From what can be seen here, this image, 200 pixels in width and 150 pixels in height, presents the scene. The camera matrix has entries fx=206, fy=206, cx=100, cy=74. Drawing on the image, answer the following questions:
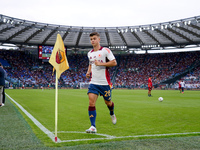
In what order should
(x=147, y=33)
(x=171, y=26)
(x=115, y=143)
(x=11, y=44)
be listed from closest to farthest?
1. (x=115, y=143)
2. (x=171, y=26)
3. (x=147, y=33)
4. (x=11, y=44)

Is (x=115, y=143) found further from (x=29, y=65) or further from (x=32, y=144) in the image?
(x=29, y=65)

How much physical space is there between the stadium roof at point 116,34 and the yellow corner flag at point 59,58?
38.4 metres

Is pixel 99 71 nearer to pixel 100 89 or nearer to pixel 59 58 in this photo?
pixel 100 89

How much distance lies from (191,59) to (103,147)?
52060mm

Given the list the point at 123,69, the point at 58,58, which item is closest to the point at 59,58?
the point at 58,58

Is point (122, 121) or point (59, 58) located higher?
point (59, 58)

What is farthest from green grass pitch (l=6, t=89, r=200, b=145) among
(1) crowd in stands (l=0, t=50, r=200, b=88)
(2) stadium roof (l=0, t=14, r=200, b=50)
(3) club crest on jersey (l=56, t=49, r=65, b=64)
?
(1) crowd in stands (l=0, t=50, r=200, b=88)

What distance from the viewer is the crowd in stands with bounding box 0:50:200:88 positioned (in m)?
48.4

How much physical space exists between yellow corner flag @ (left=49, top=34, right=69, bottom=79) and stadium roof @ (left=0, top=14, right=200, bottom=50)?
38.4 m

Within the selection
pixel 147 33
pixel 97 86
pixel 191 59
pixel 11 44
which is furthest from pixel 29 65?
pixel 97 86

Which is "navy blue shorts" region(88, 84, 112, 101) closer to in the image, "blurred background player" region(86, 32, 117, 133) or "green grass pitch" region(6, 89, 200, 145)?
"blurred background player" region(86, 32, 117, 133)

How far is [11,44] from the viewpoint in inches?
1959

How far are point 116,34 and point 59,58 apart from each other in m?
45.0

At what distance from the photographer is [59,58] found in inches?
162
